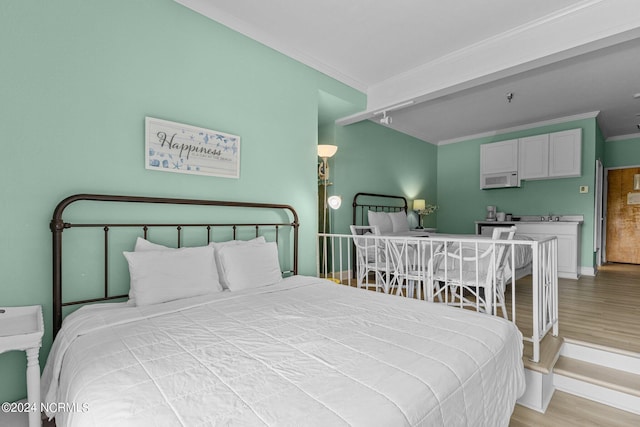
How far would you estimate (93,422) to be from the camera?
2.61 feet

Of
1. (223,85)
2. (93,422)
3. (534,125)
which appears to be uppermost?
(534,125)

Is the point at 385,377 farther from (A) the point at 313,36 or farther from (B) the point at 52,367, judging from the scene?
(A) the point at 313,36

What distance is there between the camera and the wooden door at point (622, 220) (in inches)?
228

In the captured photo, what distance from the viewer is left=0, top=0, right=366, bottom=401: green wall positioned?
165cm

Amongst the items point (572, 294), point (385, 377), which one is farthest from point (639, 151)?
point (385, 377)

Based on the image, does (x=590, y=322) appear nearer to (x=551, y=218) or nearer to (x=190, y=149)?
(x=551, y=218)

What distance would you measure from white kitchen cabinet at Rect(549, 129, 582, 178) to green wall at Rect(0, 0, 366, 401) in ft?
15.6

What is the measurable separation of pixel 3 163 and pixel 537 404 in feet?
10.8

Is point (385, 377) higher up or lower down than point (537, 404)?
higher up

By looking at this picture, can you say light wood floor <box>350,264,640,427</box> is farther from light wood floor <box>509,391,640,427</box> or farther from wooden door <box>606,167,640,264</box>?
wooden door <box>606,167,640,264</box>

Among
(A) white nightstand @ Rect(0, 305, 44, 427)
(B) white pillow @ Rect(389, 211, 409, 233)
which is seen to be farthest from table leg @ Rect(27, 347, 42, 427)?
(B) white pillow @ Rect(389, 211, 409, 233)

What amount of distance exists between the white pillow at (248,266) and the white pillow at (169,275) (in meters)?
0.11

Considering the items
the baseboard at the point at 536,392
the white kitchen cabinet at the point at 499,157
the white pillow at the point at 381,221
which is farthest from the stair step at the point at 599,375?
the white kitchen cabinet at the point at 499,157

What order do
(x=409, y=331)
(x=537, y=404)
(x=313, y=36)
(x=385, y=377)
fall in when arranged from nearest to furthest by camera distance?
(x=385, y=377), (x=409, y=331), (x=537, y=404), (x=313, y=36)
